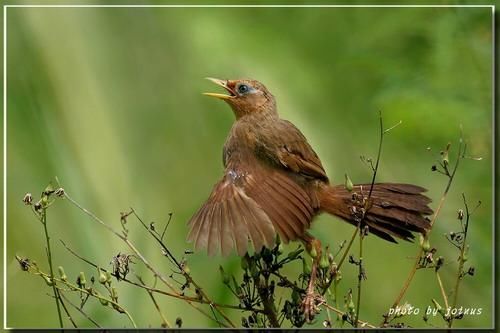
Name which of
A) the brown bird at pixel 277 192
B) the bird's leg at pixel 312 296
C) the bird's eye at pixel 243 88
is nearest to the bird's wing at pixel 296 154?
the brown bird at pixel 277 192

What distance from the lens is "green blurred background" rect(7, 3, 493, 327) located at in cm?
269

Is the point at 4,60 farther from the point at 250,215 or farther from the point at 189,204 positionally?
the point at 250,215

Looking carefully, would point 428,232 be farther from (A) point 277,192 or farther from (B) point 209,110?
(B) point 209,110

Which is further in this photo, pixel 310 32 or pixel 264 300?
pixel 310 32

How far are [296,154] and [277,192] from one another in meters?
0.16

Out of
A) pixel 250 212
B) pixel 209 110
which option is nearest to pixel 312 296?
pixel 250 212

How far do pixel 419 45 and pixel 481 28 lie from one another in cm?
24

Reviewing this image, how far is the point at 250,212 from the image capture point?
2303 millimetres

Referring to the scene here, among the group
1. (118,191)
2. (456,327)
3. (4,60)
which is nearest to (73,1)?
(4,60)

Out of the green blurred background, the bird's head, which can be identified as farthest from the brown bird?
the green blurred background

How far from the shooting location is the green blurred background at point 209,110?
8.81 ft

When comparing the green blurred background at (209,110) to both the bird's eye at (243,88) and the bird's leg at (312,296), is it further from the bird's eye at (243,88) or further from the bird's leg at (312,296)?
the bird's leg at (312,296)

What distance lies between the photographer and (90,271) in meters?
2.54

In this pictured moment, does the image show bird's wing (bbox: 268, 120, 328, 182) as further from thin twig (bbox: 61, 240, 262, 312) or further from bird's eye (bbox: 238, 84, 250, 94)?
thin twig (bbox: 61, 240, 262, 312)
